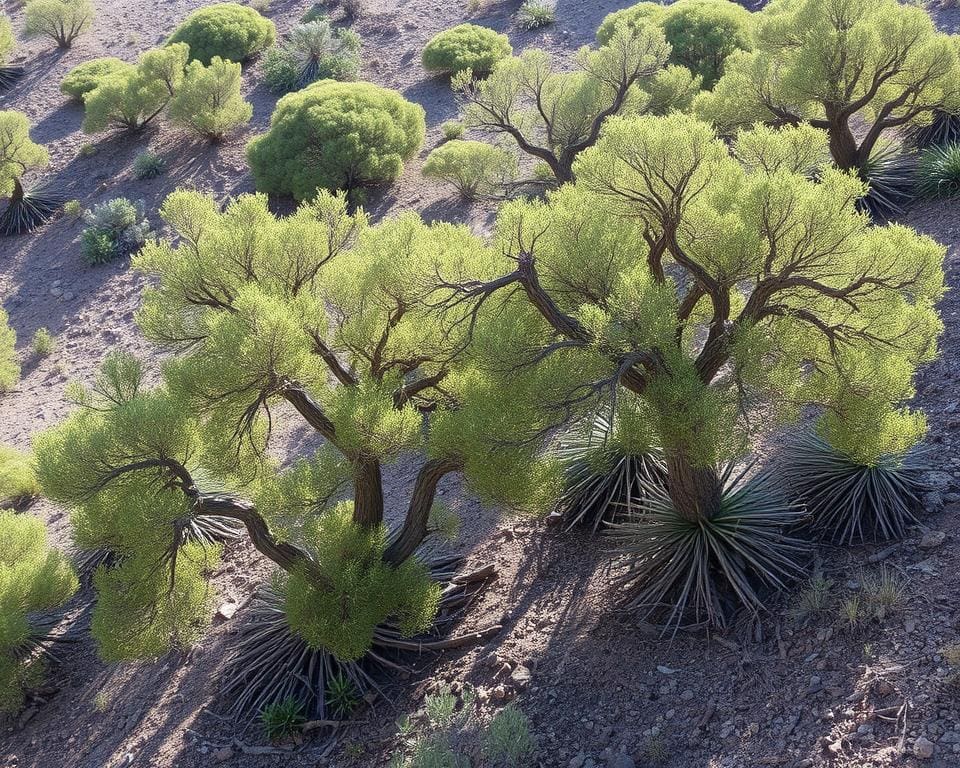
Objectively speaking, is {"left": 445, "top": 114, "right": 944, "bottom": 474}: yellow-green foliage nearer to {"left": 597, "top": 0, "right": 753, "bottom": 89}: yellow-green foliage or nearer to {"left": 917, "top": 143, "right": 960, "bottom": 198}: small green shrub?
{"left": 917, "top": 143, "right": 960, "bottom": 198}: small green shrub

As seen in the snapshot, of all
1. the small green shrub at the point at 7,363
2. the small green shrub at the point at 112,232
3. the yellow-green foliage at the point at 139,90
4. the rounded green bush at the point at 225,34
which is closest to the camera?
the small green shrub at the point at 7,363

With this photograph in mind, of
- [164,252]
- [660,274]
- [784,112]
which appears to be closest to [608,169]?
[660,274]

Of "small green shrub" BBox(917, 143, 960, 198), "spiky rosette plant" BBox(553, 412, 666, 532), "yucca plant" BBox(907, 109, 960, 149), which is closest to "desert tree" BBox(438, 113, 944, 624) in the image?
"spiky rosette plant" BBox(553, 412, 666, 532)

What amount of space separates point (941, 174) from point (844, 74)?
2053mm

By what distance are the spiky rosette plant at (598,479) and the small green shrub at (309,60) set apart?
16.0 meters

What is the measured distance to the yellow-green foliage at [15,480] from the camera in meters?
13.7

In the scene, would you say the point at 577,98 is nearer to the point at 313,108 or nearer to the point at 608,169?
the point at 313,108

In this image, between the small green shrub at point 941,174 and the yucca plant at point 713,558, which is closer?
the yucca plant at point 713,558

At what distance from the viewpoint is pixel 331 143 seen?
18.4 m

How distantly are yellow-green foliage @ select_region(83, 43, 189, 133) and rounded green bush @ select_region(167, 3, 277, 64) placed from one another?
1.73 m

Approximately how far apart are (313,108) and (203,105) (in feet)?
12.3

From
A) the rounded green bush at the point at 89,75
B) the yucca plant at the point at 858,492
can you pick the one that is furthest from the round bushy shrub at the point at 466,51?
the yucca plant at the point at 858,492

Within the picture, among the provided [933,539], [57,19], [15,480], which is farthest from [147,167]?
[933,539]

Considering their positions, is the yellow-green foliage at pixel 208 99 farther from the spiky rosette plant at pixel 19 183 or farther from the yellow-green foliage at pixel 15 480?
the yellow-green foliage at pixel 15 480
